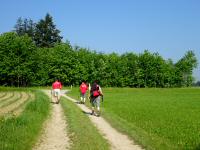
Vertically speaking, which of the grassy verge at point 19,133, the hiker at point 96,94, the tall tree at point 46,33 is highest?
the tall tree at point 46,33

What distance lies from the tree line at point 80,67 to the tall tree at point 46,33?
2330cm

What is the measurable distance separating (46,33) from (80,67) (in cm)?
3351

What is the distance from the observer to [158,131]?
18.6 m

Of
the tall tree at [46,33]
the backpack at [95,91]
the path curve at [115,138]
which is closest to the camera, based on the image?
the path curve at [115,138]

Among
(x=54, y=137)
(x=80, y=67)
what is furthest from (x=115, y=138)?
(x=80, y=67)

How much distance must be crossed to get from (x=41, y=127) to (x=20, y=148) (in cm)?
614

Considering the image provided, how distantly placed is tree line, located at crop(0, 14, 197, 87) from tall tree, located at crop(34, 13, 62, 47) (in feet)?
76.4

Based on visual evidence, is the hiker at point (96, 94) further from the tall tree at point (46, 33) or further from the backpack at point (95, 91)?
the tall tree at point (46, 33)

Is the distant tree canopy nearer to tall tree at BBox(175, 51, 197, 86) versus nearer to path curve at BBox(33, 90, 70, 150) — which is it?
tall tree at BBox(175, 51, 197, 86)

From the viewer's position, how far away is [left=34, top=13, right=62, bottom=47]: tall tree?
134m

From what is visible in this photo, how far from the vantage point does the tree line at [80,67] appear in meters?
96.7

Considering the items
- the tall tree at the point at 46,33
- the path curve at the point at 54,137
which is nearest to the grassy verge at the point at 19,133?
the path curve at the point at 54,137

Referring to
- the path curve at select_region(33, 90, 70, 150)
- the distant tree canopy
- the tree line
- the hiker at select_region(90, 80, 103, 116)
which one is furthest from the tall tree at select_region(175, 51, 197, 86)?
the path curve at select_region(33, 90, 70, 150)

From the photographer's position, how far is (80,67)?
344 ft
